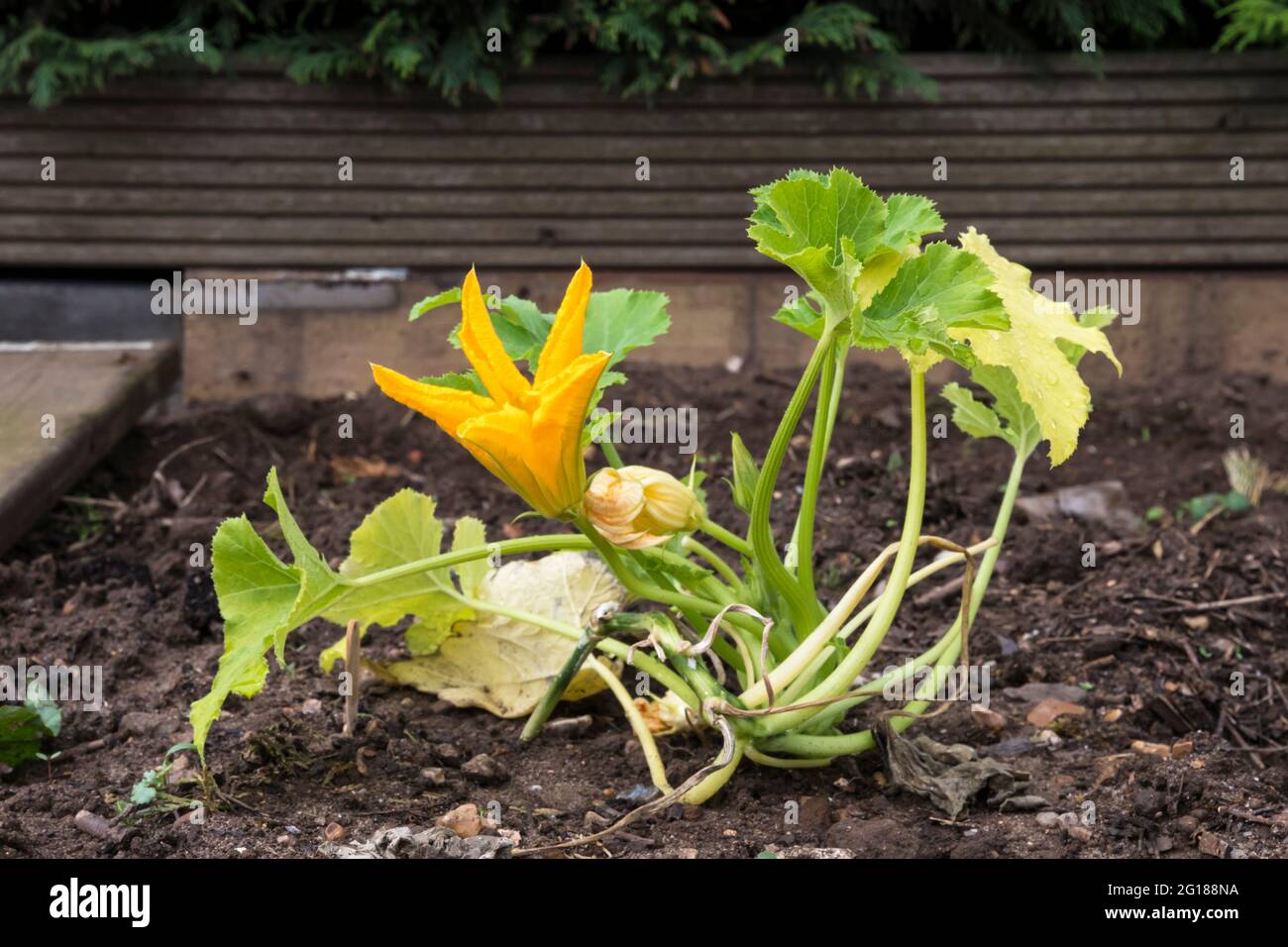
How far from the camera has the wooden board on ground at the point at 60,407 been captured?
3479mm

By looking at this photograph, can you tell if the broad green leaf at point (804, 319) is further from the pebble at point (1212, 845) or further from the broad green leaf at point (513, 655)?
the pebble at point (1212, 845)

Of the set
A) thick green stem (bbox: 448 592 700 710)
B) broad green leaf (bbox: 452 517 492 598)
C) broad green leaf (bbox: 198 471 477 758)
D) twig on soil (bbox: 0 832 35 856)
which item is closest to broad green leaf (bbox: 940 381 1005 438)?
thick green stem (bbox: 448 592 700 710)

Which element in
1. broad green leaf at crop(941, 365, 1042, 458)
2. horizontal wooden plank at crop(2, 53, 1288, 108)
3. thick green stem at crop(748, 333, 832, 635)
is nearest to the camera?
thick green stem at crop(748, 333, 832, 635)

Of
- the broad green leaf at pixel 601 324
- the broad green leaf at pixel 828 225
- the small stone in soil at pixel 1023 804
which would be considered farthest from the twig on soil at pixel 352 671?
the small stone in soil at pixel 1023 804

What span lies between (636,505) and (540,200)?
3.03 m

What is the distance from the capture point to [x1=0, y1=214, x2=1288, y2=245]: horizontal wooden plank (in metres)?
4.80

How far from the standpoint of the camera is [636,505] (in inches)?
76.3

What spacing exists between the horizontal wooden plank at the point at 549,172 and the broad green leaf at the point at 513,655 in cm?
243

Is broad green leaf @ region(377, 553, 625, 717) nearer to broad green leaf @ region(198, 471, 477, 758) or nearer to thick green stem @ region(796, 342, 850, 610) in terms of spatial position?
broad green leaf @ region(198, 471, 477, 758)

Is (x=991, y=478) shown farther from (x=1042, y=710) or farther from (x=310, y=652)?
(x=310, y=652)

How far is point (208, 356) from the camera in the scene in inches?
187

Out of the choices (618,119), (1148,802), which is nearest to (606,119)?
(618,119)

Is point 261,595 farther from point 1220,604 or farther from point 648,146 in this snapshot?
point 648,146

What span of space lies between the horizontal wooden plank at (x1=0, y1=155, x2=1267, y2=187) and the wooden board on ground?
2.02 feet
